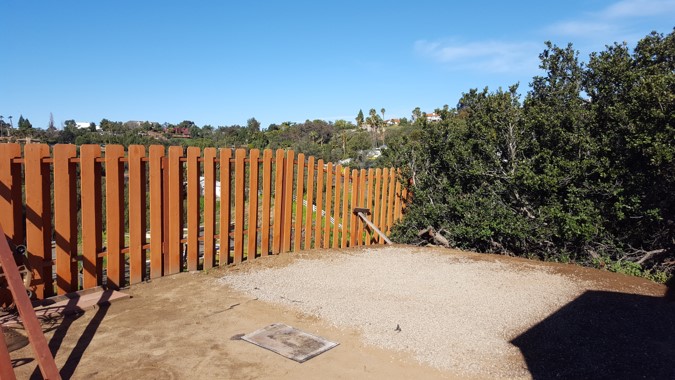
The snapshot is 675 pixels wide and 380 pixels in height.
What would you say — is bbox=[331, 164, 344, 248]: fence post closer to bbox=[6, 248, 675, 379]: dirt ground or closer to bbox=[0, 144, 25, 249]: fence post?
bbox=[6, 248, 675, 379]: dirt ground

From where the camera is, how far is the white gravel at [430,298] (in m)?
4.30

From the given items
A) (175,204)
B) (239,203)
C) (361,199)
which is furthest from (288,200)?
(175,204)

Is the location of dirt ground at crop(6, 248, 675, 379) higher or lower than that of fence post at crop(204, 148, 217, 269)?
lower

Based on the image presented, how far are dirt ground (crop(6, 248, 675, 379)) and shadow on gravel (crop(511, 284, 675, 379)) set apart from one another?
0.02m

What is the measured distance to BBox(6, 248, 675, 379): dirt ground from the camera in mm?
3717

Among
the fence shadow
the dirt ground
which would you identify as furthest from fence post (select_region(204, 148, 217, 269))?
the fence shadow

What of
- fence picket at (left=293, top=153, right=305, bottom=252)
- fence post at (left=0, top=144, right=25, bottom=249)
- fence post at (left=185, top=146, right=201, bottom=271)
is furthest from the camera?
fence picket at (left=293, top=153, right=305, bottom=252)

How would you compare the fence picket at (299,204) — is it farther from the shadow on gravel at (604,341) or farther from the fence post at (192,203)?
the shadow on gravel at (604,341)

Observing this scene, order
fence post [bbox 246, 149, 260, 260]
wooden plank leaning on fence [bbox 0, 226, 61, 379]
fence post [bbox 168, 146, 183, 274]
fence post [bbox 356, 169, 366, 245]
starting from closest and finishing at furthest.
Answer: wooden plank leaning on fence [bbox 0, 226, 61, 379] → fence post [bbox 168, 146, 183, 274] → fence post [bbox 246, 149, 260, 260] → fence post [bbox 356, 169, 366, 245]

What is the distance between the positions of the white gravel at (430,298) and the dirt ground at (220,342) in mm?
192

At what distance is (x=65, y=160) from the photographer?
504 cm

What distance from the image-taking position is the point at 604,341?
459cm

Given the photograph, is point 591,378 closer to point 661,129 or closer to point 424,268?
point 424,268

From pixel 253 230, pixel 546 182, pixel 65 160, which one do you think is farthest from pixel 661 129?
pixel 65 160
